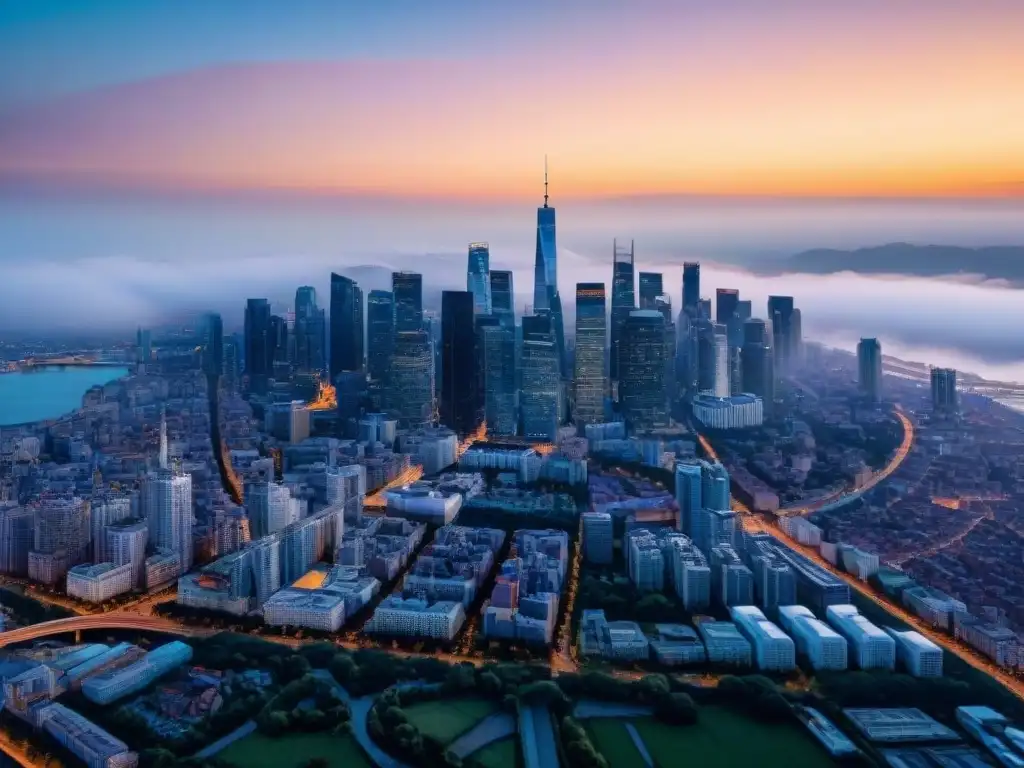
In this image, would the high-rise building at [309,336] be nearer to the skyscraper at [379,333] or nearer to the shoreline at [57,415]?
the skyscraper at [379,333]

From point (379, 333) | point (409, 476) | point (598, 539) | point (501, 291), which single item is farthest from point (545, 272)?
point (598, 539)

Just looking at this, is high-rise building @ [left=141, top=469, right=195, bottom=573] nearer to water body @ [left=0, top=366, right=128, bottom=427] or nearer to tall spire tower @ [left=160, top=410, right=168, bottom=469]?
tall spire tower @ [left=160, top=410, right=168, bottom=469]

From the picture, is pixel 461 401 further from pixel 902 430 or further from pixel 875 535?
pixel 875 535

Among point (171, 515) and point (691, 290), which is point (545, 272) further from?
point (171, 515)

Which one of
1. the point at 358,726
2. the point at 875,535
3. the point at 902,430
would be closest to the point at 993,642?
the point at 875,535

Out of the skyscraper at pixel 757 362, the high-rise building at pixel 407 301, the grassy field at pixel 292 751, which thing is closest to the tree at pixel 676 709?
the grassy field at pixel 292 751

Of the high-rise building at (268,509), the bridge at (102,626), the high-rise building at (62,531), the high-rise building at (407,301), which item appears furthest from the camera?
the high-rise building at (407,301)

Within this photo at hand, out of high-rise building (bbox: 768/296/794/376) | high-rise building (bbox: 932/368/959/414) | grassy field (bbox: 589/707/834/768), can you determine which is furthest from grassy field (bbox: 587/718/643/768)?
high-rise building (bbox: 768/296/794/376)
